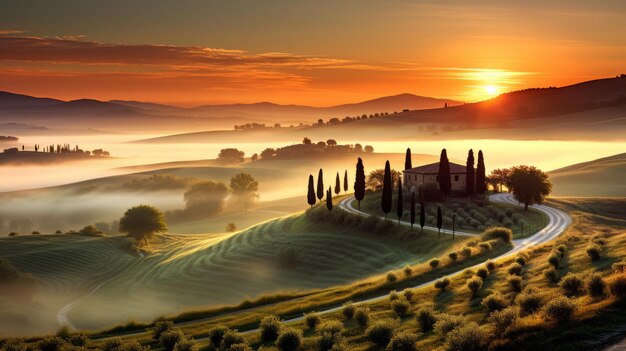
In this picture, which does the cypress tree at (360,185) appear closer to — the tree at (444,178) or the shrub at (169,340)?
the tree at (444,178)

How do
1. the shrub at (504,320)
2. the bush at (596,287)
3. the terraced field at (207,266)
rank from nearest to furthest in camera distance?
the shrub at (504,320) → the bush at (596,287) → the terraced field at (207,266)

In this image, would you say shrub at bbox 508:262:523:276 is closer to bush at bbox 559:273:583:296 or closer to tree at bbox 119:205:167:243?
bush at bbox 559:273:583:296

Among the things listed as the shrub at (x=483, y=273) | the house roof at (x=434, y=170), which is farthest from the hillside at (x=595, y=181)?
the shrub at (x=483, y=273)

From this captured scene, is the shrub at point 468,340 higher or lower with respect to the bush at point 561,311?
lower

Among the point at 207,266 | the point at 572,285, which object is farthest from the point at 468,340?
the point at 207,266

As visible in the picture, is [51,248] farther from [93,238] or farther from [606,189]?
[606,189]

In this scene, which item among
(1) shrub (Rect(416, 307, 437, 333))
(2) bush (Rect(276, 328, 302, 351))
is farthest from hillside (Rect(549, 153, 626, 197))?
(2) bush (Rect(276, 328, 302, 351))
